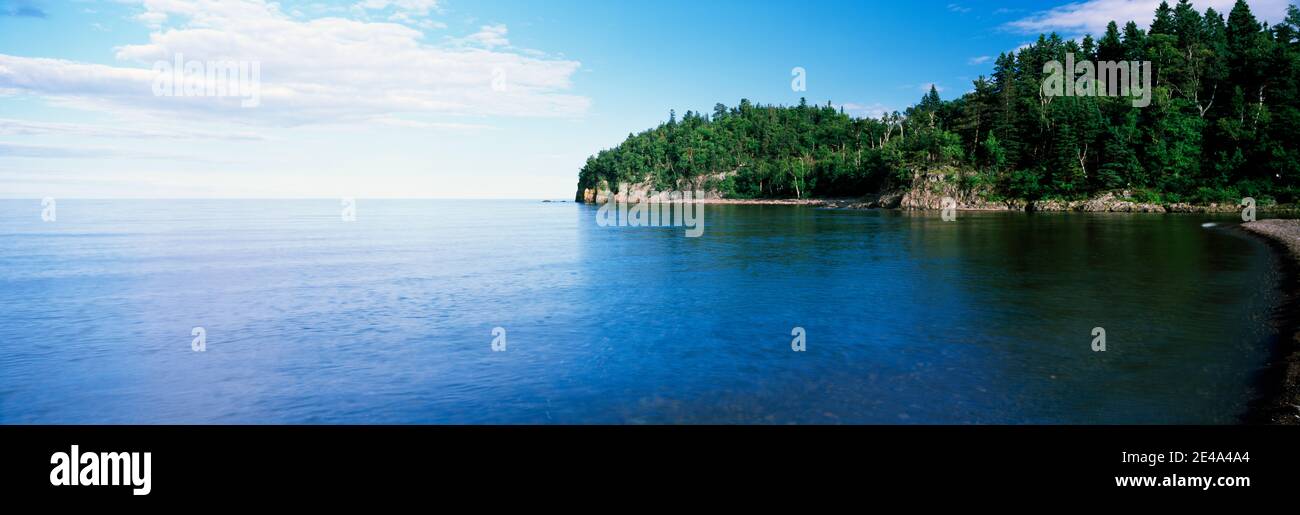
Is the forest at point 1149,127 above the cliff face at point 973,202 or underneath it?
above

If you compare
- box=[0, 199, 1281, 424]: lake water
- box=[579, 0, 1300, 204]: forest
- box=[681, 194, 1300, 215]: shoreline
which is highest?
box=[579, 0, 1300, 204]: forest

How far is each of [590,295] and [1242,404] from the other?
23612 mm

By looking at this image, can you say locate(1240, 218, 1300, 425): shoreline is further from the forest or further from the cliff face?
the forest

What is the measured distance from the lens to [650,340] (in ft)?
71.4

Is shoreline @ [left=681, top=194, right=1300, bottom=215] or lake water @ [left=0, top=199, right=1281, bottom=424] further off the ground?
shoreline @ [left=681, top=194, right=1300, bottom=215]

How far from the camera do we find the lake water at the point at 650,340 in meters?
14.7

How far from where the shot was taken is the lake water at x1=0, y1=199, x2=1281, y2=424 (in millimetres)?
14672
